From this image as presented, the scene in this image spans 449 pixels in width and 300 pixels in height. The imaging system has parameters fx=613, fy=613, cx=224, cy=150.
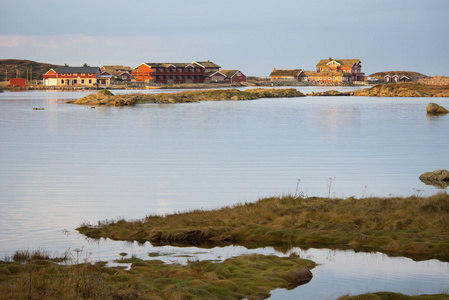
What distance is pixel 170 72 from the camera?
157500 millimetres

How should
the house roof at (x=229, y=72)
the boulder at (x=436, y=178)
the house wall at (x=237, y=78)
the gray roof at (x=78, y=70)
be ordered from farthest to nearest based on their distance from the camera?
the house wall at (x=237, y=78)
the house roof at (x=229, y=72)
the gray roof at (x=78, y=70)
the boulder at (x=436, y=178)

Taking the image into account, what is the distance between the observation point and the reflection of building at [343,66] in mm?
184250

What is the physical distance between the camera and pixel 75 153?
34531 millimetres

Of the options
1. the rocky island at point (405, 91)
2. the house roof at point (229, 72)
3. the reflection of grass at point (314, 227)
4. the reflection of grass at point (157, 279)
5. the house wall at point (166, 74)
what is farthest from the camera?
the house roof at point (229, 72)

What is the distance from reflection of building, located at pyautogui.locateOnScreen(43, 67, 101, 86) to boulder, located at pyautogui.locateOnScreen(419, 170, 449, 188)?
137 meters

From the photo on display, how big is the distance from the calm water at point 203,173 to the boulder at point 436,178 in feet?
1.99

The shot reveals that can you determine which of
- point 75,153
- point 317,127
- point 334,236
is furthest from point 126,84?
point 334,236

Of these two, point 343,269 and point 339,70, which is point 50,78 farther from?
point 343,269

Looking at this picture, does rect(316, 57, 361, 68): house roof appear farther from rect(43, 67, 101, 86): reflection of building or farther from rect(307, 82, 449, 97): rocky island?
rect(43, 67, 101, 86): reflection of building

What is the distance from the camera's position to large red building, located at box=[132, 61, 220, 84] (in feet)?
511

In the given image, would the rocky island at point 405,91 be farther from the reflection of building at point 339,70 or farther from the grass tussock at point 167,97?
the reflection of building at point 339,70

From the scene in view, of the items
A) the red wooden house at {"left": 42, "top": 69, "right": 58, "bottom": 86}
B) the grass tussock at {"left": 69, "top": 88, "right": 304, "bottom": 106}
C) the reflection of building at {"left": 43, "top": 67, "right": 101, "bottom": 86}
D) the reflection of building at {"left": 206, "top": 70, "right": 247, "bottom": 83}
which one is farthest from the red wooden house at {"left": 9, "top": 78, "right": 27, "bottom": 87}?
the grass tussock at {"left": 69, "top": 88, "right": 304, "bottom": 106}

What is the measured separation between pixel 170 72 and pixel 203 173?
133751 millimetres

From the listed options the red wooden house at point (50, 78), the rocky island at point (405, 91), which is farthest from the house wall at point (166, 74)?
the rocky island at point (405, 91)
